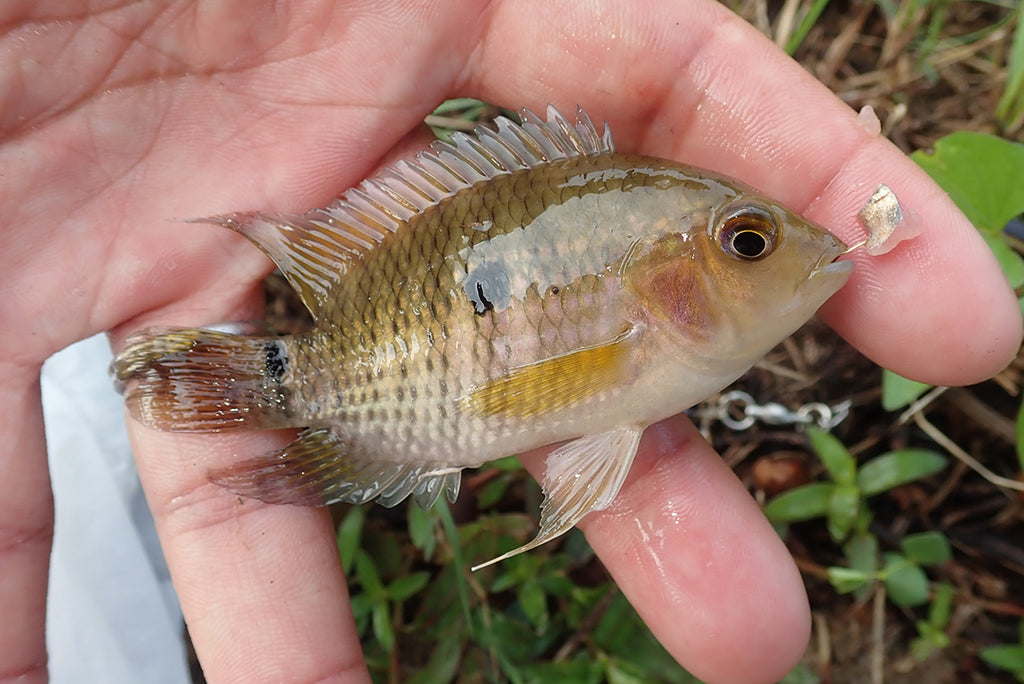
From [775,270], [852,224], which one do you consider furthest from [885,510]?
[775,270]

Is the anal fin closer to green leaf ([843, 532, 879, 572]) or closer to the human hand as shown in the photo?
the human hand

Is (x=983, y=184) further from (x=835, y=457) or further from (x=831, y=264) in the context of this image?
(x=835, y=457)

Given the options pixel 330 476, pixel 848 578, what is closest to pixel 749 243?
pixel 330 476

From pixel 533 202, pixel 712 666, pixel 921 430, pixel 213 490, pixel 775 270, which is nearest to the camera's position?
pixel 775 270

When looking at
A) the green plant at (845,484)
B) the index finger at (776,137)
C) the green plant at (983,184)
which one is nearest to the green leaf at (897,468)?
the green plant at (845,484)

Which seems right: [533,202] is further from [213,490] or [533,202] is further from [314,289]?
[213,490]
